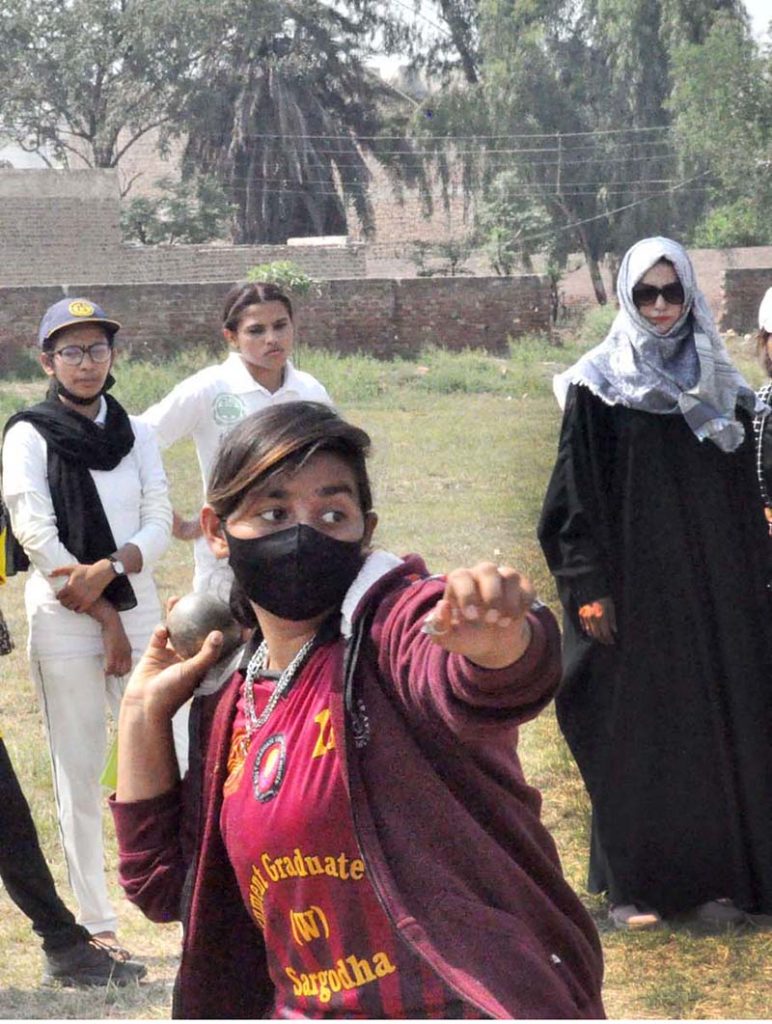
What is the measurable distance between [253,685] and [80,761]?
102 inches

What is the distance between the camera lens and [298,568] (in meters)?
2.05

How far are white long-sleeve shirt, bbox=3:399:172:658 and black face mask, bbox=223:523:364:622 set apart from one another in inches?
99.1

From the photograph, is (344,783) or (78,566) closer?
(344,783)

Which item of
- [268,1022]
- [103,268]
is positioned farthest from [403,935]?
[103,268]

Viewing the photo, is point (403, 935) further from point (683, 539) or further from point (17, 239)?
point (17, 239)

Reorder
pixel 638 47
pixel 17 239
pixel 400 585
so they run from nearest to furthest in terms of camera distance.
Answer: pixel 400 585 < pixel 17 239 < pixel 638 47

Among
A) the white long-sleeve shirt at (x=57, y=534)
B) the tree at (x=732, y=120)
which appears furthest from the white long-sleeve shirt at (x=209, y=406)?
the tree at (x=732, y=120)

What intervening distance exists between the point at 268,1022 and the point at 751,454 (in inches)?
118

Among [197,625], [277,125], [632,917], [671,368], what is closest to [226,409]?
[671,368]

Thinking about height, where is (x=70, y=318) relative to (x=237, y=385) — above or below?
above

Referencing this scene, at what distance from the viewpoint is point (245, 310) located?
17.4ft

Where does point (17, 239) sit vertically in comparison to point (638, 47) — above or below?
below

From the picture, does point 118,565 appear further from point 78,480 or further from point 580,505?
point 580,505

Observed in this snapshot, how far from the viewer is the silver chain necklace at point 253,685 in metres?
2.07
